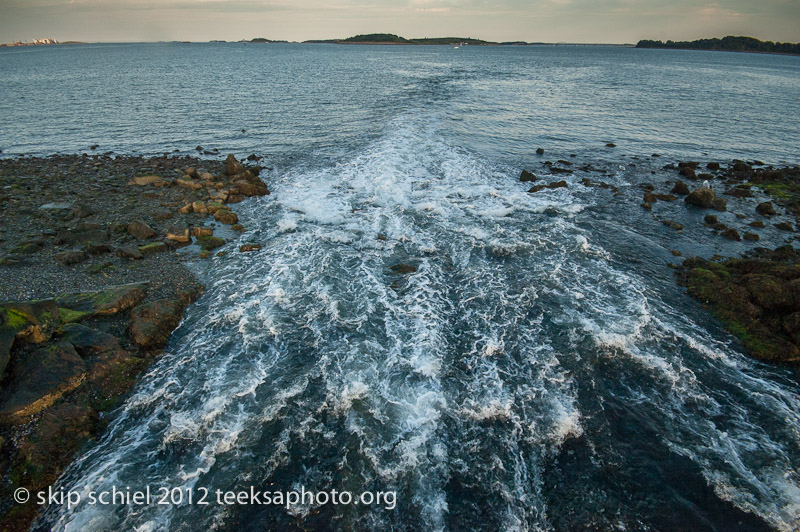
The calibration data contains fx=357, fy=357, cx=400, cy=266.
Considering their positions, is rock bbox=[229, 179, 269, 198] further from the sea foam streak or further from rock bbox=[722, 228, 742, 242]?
rock bbox=[722, 228, 742, 242]

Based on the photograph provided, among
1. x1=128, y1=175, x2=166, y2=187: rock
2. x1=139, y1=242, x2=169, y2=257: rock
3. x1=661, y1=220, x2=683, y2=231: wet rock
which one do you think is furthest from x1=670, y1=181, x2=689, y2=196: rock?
x1=128, y1=175, x2=166, y2=187: rock

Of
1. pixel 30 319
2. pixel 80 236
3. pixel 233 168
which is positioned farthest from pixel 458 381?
pixel 233 168

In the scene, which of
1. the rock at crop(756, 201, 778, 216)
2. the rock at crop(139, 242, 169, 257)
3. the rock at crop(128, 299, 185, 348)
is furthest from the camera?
the rock at crop(756, 201, 778, 216)

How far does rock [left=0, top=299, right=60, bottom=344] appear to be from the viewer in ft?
31.6

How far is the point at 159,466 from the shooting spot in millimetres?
7871

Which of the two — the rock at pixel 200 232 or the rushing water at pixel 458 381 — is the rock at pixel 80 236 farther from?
the rushing water at pixel 458 381

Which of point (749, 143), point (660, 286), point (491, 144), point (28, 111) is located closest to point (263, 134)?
point (491, 144)

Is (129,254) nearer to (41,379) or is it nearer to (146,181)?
(41,379)

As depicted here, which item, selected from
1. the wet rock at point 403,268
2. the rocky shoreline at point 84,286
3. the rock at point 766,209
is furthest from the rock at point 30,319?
the rock at point 766,209

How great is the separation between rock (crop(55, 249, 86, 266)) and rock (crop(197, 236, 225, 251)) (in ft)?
13.6

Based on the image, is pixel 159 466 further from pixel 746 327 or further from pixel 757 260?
pixel 757 260

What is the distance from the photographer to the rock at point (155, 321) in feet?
35.8

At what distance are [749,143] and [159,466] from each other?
49.6 m

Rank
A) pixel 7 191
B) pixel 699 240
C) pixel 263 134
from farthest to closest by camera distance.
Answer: pixel 263 134
pixel 7 191
pixel 699 240
